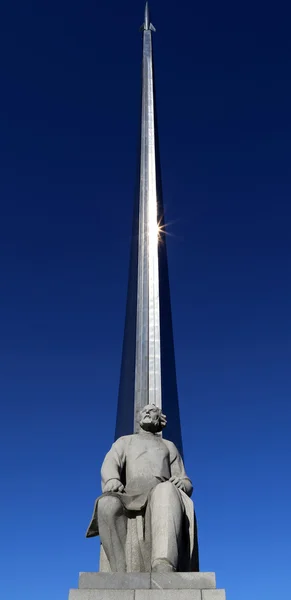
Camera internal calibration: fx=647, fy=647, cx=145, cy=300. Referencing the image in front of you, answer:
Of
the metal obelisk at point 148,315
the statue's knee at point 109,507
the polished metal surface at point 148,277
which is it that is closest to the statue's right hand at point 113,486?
the statue's knee at point 109,507

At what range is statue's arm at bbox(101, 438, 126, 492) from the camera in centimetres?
566

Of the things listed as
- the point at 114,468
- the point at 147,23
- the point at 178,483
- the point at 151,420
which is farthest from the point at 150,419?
the point at 147,23

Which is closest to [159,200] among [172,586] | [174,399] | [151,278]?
[151,278]

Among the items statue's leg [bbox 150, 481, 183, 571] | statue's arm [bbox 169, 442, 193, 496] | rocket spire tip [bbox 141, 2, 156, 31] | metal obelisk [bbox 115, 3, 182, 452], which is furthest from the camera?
rocket spire tip [bbox 141, 2, 156, 31]

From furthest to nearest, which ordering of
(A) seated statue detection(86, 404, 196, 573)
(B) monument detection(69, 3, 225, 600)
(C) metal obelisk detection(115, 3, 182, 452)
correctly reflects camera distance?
1. (C) metal obelisk detection(115, 3, 182, 452)
2. (A) seated statue detection(86, 404, 196, 573)
3. (B) monument detection(69, 3, 225, 600)

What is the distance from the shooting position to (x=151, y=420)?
6.48m

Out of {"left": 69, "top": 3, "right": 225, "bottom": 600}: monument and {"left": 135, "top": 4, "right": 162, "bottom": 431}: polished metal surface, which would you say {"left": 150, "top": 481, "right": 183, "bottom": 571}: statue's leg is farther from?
{"left": 135, "top": 4, "right": 162, "bottom": 431}: polished metal surface

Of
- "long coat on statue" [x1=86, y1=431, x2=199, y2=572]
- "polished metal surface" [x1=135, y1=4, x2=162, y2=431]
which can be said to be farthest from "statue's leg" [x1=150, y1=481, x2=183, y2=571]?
"polished metal surface" [x1=135, y1=4, x2=162, y2=431]

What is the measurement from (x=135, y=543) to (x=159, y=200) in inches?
663

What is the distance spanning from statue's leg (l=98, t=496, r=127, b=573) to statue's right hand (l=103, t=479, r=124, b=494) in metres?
0.27

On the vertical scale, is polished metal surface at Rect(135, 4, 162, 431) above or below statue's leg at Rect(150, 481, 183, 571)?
above

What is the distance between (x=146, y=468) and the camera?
594 centimetres

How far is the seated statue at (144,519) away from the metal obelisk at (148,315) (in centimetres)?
598

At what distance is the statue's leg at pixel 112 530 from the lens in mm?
5246
